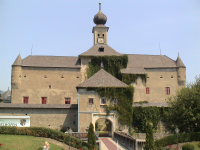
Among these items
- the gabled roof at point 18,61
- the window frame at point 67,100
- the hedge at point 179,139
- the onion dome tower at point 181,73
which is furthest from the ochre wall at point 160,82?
the gabled roof at point 18,61

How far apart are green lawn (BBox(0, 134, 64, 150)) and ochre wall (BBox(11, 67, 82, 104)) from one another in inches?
695

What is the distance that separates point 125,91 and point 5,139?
1417cm

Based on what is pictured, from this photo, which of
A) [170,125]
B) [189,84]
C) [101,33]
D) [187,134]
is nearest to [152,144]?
[187,134]

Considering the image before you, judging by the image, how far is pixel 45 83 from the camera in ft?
130

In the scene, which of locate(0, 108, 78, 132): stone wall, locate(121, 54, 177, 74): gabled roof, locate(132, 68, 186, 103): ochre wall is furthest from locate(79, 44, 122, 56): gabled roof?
locate(0, 108, 78, 132): stone wall

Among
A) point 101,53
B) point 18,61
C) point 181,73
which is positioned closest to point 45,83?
point 18,61

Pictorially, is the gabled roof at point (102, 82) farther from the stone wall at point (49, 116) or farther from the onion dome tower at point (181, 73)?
the onion dome tower at point (181, 73)

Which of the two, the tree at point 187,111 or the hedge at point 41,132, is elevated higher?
the tree at point 187,111

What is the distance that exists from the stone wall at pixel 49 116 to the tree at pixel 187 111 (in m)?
11.7

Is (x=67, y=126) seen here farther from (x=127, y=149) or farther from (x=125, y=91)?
(x=127, y=149)

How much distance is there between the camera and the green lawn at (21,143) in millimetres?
18552

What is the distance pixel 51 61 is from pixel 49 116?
1400 centimetres

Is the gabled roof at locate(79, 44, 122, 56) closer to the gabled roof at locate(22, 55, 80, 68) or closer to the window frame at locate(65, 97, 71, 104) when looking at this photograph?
the gabled roof at locate(22, 55, 80, 68)

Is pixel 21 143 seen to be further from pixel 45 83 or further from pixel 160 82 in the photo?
pixel 160 82
